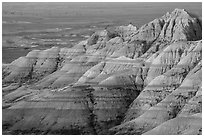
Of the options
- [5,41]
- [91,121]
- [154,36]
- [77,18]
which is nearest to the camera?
[91,121]

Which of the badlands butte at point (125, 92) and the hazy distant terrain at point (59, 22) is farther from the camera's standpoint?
the hazy distant terrain at point (59, 22)

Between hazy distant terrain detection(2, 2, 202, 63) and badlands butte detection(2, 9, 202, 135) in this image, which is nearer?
badlands butte detection(2, 9, 202, 135)

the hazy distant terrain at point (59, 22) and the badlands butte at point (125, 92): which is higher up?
the badlands butte at point (125, 92)

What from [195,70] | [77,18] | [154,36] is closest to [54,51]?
[154,36]

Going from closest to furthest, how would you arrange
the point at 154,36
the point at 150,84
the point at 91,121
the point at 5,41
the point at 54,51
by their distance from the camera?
1. the point at 91,121
2. the point at 150,84
3. the point at 154,36
4. the point at 54,51
5. the point at 5,41

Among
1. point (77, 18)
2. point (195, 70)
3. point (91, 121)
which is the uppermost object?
point (195, 70)

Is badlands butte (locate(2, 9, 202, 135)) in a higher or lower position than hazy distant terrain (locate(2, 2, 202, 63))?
higher

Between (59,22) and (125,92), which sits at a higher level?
(125,92)

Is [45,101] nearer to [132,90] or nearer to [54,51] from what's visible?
[132,90]
